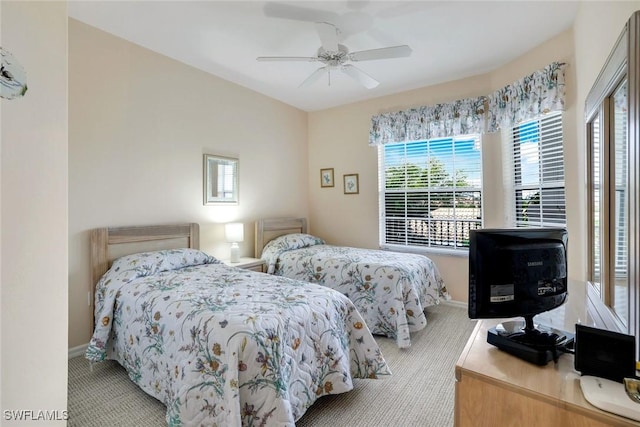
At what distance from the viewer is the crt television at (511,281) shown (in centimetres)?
108

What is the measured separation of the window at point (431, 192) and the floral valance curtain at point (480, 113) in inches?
6.4

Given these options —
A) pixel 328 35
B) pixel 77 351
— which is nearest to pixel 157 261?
pixel 77 351

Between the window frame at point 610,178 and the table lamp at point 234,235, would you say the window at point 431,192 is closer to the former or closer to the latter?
the window frame at point 610,178

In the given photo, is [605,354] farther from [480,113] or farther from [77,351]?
[77,351]

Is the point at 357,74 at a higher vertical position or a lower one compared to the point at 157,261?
higher

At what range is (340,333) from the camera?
1949 millimetres

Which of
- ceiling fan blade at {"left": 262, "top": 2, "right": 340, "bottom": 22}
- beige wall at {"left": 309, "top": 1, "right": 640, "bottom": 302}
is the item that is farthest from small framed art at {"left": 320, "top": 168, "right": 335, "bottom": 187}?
ceiling fan blade at {"left": 262, "top": 2, "right": 340, "bottom": 22}

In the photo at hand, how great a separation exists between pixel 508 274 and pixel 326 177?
12.5ft

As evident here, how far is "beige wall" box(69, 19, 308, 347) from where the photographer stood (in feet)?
8.24

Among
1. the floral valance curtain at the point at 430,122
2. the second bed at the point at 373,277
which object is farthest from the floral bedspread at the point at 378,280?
the floral valance curtain at the point at 430,122

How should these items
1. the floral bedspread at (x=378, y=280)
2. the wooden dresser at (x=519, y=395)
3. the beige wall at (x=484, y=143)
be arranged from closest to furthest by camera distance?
the wooden dresser at (x=519, y=395), the beige wall at (x=484, y=143), the floral bedspread at (x=378, y=280)

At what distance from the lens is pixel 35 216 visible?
1.20m

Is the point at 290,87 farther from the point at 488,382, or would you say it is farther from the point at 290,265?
the point at 488,382

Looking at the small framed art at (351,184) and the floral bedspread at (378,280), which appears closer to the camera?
the floral bedspread at (378,280)
